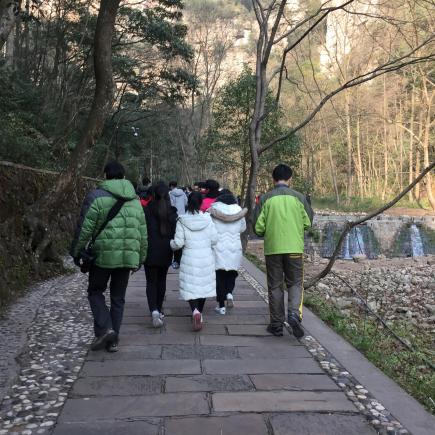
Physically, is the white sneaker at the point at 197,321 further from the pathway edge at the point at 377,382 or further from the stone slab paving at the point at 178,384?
the pathway edge at the point at 377,382

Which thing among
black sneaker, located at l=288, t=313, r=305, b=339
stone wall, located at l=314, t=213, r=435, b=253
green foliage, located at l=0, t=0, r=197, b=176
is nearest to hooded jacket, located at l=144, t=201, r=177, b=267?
black sneaker, located at l=288, t=313, r=305, b=339

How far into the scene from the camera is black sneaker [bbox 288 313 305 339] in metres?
5.11

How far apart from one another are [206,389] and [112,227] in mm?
1629

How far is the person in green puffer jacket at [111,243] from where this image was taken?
14.6 feet

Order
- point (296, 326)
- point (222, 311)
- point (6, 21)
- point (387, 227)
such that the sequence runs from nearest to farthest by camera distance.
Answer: point (296, 326), point (222, 311), point (6, 21), point (387, 227)

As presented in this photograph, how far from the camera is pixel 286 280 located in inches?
209

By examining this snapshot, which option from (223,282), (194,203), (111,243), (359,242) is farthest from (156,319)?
(359,242)

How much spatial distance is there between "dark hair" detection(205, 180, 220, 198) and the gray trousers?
188 cm

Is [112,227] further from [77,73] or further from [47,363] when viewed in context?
[77,73]

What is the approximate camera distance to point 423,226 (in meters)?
24.5

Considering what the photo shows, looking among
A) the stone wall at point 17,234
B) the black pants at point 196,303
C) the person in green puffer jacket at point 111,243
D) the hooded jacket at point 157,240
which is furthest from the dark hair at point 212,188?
the stone wall at point 17,234

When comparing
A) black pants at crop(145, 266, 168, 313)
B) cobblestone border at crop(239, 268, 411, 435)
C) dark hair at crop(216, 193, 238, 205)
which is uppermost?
dark hair at crop(216, 193, 238, 205)

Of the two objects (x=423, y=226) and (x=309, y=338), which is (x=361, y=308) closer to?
(x=309, y=338)

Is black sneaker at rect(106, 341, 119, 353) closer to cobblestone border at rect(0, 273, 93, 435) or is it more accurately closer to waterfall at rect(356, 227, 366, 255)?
cobblestone border at rect(0, 273, 93, 435)
